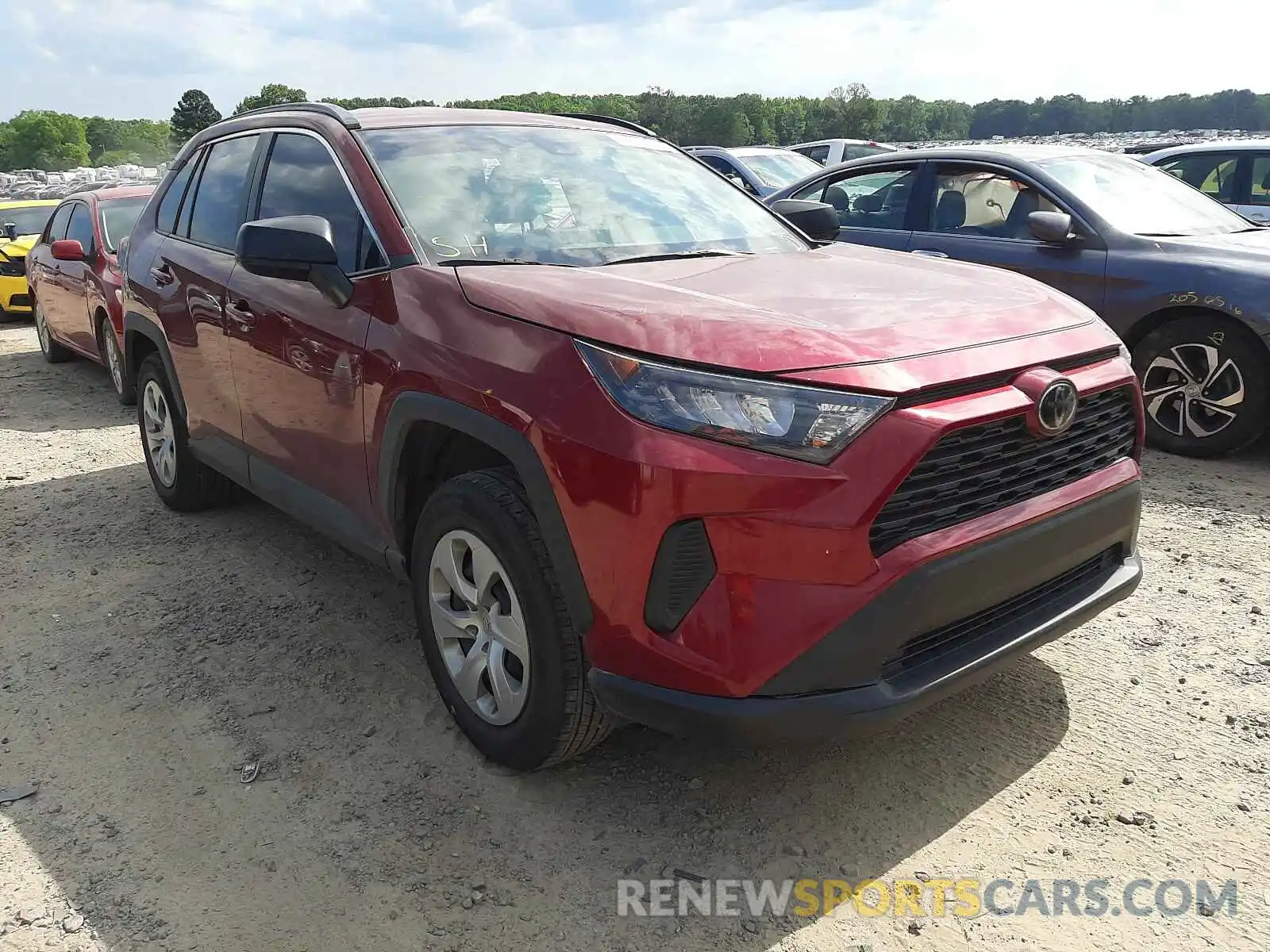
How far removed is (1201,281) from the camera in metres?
5.21

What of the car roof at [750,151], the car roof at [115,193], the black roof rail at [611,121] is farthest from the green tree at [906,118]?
the black roof rail at [611,121]

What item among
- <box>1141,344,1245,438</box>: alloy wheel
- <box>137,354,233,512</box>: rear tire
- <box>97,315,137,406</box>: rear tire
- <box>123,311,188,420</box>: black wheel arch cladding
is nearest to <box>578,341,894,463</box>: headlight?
<box>123,311,188,420</box>: black wheel arch cladding

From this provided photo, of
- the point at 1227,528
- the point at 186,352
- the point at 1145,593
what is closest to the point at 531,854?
the point at 1145,593

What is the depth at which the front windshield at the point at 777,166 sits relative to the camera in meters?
12.1

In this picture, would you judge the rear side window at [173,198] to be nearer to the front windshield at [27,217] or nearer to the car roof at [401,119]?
the car roof at [401,119]

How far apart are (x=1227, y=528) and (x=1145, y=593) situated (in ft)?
3.01

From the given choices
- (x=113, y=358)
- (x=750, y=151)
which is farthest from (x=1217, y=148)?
(x=113, y=358)

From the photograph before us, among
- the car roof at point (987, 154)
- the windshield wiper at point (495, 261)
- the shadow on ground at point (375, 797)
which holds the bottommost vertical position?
the shadow on ground at point (375, 797)

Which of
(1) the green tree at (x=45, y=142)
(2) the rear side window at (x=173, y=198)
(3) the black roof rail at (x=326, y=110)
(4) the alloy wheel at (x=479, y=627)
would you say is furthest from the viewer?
(1) the green tree at (x=45, y=142)

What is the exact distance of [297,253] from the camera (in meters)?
2.93

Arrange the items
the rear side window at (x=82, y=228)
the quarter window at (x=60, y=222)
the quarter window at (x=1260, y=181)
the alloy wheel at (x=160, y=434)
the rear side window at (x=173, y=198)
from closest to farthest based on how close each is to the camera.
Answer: the rear side window at (x=173, y=198) → the alloy wheel at (x=160, y=434) → the rear side window at (x=82, y=228) → the quarter window at (x=1260, y=181) → the quarter window at (x=60, y=222)

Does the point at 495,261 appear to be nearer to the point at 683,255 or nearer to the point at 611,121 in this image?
the point at 683,255

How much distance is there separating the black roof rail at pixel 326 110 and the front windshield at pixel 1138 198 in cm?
429

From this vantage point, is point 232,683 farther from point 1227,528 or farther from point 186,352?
point 1227,528
